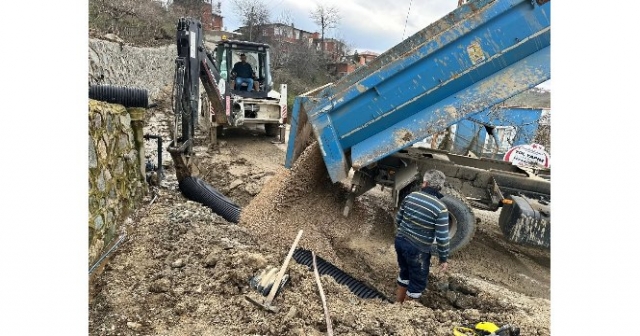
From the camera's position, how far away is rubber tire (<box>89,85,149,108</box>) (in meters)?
3.77

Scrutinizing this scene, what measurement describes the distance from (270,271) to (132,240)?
151 centimetres

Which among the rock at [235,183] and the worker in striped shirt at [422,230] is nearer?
the worker in striped shirt at [422,230]

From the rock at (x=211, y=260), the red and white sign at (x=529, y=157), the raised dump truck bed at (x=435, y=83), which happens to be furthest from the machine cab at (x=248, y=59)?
the rock at (x=211, y=260)

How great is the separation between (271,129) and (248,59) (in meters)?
1.87

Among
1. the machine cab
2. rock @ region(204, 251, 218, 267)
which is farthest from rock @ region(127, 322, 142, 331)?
the machine cab

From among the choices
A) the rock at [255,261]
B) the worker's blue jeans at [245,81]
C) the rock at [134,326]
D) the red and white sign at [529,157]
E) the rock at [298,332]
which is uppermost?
the worker's blue jeans at [245,81]

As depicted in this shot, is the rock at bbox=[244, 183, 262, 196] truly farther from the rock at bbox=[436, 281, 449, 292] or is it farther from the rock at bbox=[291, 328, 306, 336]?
the rock at bbox=[291, 328, 306, 336]

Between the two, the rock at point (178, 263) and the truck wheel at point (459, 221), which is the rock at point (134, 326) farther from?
the truck wheel at point (459, 221)

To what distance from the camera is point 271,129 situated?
11.0 metres

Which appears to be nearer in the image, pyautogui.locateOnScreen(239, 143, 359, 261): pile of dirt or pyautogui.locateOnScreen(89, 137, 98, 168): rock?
pyautogui.locateOnScreen(89, 137, 98, 168): rock

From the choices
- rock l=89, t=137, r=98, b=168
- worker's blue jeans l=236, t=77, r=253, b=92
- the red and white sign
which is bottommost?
the red and white sign

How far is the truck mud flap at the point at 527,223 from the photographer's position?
469 centimetres

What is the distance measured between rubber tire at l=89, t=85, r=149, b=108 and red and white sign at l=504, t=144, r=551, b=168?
5.07 meters

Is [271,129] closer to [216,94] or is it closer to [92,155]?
[216,94]
